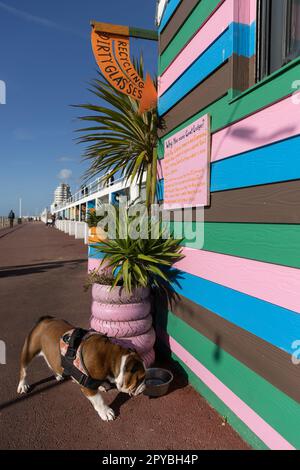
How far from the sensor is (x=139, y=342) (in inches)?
133

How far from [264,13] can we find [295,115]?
47.7 inches

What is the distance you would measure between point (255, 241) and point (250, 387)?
1.16 meters

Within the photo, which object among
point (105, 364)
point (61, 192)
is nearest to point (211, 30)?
point (105, 364)

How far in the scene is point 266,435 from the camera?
2158 millimetres

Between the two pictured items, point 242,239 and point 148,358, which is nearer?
point 242,239

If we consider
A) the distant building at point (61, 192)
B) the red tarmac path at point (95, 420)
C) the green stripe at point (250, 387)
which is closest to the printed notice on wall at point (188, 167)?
the green stripe at point (250, 387)

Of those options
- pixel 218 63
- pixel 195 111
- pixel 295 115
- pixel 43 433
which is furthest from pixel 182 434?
pixel 218 63

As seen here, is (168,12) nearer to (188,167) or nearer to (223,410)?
(188,167)

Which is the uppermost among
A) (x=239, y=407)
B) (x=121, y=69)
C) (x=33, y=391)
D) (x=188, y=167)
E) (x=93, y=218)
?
(x=121, y=69)

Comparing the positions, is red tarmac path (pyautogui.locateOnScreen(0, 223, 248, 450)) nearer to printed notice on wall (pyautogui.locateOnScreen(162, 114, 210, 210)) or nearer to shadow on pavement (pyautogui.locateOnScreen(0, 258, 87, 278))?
printed notice on wall (pyautogui.locateOnScreen(162, 114, 210, 210))

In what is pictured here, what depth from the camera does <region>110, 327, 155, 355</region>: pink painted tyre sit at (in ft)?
10.9

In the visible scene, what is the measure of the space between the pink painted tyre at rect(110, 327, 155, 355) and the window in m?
2.86

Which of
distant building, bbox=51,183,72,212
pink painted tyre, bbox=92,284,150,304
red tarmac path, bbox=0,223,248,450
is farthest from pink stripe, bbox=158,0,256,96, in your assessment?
distant building, bbox=51,183,72,212

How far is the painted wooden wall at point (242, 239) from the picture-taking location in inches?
77.6
